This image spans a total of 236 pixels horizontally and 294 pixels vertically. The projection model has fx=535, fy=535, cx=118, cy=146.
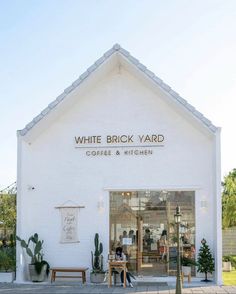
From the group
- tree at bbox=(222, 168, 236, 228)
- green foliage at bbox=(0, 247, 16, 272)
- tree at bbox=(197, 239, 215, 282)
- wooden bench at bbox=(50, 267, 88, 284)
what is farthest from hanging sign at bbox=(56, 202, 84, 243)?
Result: tree at bbox=(222, 168, 236, 228)

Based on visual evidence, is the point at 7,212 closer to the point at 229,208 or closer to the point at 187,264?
the point at 229,208

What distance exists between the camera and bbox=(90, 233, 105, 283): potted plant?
18.6 m

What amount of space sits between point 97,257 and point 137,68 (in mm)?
6893

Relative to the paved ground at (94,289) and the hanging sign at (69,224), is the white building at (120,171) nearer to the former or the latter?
the hanging sign at (69,224)

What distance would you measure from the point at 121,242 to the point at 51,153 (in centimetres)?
421

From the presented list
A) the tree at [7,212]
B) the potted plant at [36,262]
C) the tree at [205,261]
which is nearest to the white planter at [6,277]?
the potted plant at [36,262]

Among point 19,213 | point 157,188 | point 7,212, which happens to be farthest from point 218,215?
point 7,212

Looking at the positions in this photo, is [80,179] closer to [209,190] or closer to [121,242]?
[121,242]

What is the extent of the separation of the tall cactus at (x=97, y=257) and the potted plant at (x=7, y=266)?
2.98m

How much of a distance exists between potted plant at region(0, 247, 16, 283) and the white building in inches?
15.4

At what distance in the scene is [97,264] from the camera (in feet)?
61.9

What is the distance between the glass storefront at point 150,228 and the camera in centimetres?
1944

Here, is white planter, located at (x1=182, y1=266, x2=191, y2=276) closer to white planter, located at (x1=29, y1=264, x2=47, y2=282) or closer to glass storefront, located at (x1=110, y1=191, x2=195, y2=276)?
glass storefront, located at (x1=110, y1=191, x2=195, y2=276)

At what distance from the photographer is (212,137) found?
19.2 metres
